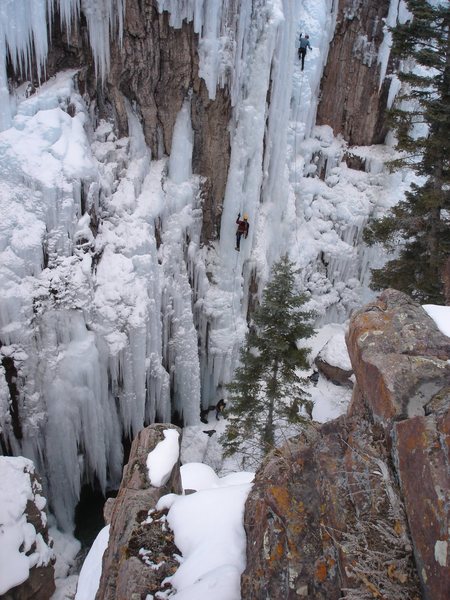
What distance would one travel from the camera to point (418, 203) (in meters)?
8.63

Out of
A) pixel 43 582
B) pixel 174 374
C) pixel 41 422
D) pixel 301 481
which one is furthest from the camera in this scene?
pixel 174 374

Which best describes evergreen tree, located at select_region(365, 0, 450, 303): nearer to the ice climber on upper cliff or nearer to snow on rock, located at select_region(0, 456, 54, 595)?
the ice climber on upper cliff

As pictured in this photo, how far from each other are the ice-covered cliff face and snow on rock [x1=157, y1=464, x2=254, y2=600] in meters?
5.87

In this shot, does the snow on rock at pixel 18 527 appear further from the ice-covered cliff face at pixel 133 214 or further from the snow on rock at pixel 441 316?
the snow on rock at pixel 441 316

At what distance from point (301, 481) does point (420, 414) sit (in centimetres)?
119

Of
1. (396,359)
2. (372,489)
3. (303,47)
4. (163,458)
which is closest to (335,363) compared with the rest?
(163,458)

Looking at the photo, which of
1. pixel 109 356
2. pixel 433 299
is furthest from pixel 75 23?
pixel 433 299

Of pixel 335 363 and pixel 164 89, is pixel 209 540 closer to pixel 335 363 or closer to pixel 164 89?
pixel 335 363

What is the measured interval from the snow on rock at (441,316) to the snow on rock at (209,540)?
100 inches

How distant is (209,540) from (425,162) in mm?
7893

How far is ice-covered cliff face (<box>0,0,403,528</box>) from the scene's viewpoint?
9.15 metres

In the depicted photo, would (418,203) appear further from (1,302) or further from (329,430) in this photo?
(1,302)

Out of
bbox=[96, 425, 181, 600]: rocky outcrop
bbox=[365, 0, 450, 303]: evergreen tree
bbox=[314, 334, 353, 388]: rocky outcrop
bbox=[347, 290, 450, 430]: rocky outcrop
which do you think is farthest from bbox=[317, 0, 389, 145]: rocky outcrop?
bbox=[96, 425, 181, 600]: rocky outcrop

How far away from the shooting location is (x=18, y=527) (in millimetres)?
7605
